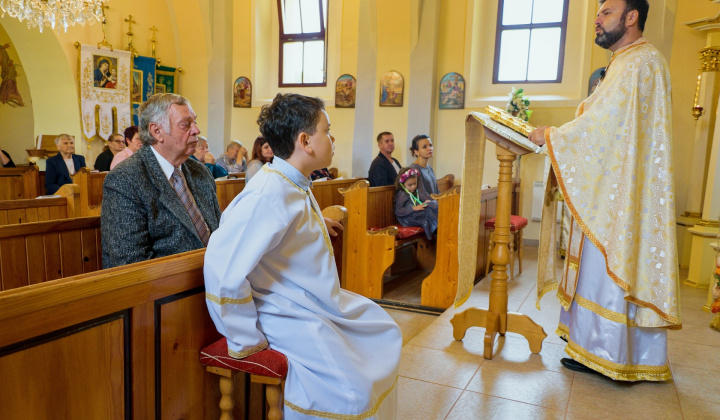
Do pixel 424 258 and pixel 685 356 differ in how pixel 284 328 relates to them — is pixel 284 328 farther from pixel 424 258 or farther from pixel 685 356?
pixel 424 258

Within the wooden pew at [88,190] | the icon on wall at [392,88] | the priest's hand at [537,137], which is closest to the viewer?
the priest's hand at [537,137]

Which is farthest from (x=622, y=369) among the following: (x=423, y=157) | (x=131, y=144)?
(x=131, y=144)

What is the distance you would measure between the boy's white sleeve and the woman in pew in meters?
4.15

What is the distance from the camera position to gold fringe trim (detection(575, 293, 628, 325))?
2.85 metres

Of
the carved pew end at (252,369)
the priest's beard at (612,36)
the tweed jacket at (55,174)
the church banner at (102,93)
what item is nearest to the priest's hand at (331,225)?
the carved pew end at (252,369)

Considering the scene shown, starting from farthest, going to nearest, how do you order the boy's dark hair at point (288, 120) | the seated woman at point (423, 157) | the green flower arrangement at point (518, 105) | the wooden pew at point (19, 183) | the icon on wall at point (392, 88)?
the icon on wall at point (392, 88)
the green flower arrangement at point (518, 105)
the wooden pew at point (19, 183)
the seated woman at point (423, 157)
the boy's dark hair at point (288, 120)

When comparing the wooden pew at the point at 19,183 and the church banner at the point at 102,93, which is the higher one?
the church banner at the point at 102,93

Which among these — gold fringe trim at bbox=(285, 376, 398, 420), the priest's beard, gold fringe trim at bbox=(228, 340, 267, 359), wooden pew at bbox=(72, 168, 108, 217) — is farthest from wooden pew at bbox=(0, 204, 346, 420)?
wooden pew at bbox=(72, 168, 108, 217)

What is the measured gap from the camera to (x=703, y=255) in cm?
538

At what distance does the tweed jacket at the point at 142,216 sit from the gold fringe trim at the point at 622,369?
2.15m

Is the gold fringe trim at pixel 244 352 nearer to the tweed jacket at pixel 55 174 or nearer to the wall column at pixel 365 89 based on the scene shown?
the tweed jacket at pixel 55 174

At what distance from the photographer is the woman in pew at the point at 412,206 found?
5.73m

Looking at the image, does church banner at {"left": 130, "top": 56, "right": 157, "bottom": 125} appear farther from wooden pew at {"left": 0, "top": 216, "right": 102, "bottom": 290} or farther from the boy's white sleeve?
the boy's white sleeve

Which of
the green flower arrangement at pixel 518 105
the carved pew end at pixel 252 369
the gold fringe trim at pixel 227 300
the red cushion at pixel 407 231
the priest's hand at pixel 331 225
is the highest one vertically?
the green flower arrangement at pixel 518 105
